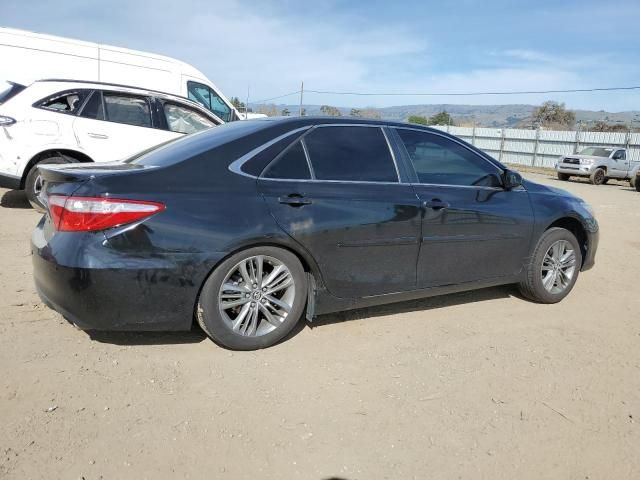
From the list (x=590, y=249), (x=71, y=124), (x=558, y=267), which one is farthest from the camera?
(x=71, y=124)

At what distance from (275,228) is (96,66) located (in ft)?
34.1

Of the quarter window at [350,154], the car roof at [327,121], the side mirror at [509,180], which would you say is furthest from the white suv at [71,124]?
the side mirror at [509,180]

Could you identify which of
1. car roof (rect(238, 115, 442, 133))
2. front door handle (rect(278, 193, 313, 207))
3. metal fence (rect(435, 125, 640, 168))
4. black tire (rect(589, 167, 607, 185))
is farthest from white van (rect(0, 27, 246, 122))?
metal fence (rect(435, 125, 640, 168))

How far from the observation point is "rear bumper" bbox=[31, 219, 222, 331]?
279 centimetres

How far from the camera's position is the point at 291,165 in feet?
11.1

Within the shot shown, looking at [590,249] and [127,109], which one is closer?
[590,249]

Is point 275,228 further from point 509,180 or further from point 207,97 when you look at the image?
point 207,97

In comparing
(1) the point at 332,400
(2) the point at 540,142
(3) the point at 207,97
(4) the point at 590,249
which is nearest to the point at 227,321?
(1) the point at 332,400

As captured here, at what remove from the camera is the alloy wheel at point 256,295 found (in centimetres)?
316

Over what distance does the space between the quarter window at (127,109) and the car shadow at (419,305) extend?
5.09 metres

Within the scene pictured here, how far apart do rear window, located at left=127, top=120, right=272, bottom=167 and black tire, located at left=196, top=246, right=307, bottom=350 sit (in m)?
0.70

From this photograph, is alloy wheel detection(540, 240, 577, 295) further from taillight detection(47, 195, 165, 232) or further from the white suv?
the white suv

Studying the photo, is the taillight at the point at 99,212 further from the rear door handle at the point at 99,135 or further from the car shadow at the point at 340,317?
the rear door handle at the point at 99,135

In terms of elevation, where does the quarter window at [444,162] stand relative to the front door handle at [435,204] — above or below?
above
